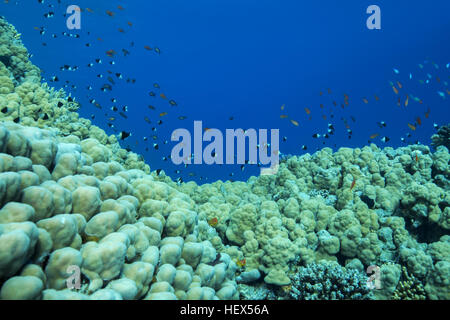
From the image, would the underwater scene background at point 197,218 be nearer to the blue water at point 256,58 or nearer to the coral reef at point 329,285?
the coral reef at point 329,285

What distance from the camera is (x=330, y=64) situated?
118 m

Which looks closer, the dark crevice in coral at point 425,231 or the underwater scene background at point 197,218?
the underwater scene background at point 197,218

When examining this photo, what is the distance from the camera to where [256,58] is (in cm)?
12038

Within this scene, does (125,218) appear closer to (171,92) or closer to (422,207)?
(422,207)

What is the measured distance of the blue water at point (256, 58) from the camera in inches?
3487

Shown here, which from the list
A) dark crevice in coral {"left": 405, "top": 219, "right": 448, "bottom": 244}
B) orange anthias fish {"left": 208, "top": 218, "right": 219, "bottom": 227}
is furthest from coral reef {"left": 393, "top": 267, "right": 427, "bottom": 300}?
orange anthias fish {"left": 208, "top": 218, "right": 219, "bottom": 227}

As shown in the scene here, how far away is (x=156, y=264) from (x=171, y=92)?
132m

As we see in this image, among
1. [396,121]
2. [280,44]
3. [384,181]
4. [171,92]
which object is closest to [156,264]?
[384,181]

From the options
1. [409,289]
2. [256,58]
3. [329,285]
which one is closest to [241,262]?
[329,285]

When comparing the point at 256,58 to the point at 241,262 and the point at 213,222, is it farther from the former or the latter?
the point at 241,262

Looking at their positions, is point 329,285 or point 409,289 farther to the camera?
point 409,289

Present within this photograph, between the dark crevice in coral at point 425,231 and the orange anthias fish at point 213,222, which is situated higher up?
the orange anthias fish at point 213,222

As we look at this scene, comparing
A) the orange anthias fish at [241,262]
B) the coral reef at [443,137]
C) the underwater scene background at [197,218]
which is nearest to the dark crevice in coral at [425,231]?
the underwater scene background at [197,218]

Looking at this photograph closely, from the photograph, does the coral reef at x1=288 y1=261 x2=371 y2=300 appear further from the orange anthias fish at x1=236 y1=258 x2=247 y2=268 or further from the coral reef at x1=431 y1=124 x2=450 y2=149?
the coral reef at x1=431 y1=124 x2=450 y2=149
